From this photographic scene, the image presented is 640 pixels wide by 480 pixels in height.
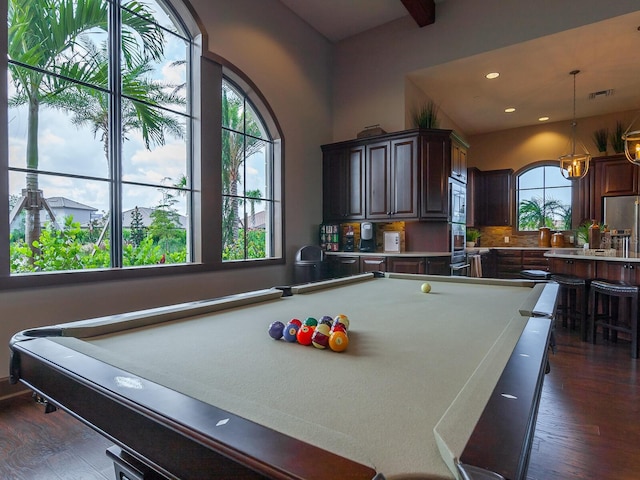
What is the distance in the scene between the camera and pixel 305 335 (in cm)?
123

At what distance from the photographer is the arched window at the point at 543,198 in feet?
23.5

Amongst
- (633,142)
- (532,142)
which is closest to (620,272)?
(633,142)

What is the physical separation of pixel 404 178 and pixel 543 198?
4418 millimetres

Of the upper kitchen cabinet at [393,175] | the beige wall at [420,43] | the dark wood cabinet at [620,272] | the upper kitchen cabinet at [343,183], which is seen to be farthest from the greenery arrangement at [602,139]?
the upper kitchen cabinet at [343,183]

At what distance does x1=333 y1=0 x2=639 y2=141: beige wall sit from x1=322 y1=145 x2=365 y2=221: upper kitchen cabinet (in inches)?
17.2

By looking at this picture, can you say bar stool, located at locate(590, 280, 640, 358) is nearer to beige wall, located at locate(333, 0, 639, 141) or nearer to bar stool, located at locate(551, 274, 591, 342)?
bar stool, located at locate(551, 274, 591, 342)

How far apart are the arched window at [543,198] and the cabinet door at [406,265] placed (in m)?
4.46

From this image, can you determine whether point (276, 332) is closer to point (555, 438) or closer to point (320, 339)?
point (320, 339)

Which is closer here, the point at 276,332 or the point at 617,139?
the point at 276,332

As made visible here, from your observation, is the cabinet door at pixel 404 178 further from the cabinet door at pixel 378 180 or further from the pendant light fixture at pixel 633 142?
the pendant light fixture at pixel 633 142

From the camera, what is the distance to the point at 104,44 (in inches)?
119

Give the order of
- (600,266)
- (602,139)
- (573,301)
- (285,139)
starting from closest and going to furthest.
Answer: (600,266)
(573,301)
(285,139)
(602,139)

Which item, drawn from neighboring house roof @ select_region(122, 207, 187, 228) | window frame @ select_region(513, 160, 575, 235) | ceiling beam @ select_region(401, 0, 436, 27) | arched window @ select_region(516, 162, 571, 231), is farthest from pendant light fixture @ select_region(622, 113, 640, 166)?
neighboring house roof @ select_region(122, 207, 187, 228)

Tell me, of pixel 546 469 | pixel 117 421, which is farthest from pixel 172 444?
pixel 546 469
